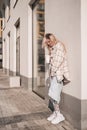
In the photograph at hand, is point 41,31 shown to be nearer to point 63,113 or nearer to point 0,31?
point 63,113

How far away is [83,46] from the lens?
160 inches

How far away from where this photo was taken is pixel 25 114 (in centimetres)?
538

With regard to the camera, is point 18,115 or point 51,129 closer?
point 51,129

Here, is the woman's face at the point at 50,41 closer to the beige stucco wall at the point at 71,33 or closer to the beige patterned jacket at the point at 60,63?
the beige patterned jacket at the point at 60,63

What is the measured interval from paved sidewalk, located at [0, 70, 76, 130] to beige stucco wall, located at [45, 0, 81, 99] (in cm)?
80

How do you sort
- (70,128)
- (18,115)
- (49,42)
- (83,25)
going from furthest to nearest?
(18,115), (49,42), (70,128), (83,25)

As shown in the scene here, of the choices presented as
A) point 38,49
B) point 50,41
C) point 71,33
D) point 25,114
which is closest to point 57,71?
point 50,41

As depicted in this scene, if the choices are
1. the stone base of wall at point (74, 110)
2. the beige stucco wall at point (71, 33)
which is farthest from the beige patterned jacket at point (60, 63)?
the stone base of wall at point (74, 110)

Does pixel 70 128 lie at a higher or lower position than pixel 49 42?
lower

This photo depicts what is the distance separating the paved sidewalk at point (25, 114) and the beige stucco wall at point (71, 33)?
2.61 ft

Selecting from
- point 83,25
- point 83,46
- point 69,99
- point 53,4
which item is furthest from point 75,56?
point 53,4

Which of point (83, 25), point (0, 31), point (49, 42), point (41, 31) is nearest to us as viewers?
point (83, 25)

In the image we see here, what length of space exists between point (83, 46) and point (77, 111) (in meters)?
1.19

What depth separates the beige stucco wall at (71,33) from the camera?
418 centimetres
